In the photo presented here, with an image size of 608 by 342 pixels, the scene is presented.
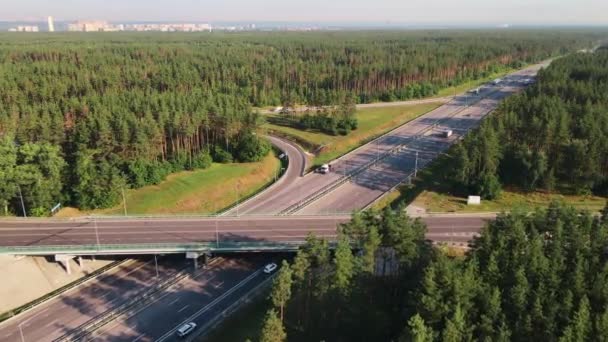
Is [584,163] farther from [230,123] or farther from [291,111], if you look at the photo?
[291,111]

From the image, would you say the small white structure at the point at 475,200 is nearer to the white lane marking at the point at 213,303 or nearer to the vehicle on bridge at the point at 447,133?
the white lane marking at the point at 213,303

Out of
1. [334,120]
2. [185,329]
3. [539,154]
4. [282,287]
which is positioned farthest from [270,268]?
[334,120]

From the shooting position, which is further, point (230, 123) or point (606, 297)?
point (230, 123)

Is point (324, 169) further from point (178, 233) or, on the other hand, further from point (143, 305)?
point (143, 305)

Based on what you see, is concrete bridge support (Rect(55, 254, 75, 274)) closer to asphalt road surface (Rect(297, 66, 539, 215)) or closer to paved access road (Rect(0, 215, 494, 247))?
paved access road (Rect(0, 215, 494, 247))

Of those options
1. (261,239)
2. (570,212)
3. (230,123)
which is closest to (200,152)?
(230,123)

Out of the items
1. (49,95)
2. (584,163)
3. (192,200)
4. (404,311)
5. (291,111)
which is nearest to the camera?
(404,311)

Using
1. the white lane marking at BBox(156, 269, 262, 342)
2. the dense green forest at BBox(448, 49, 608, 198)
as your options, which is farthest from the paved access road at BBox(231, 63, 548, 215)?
the white lane marking at BBox(156, 269, 262, 342)

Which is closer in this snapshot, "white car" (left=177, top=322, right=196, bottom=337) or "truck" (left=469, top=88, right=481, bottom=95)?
"white car" (left=177, top=322, right=196, bottom=337)
